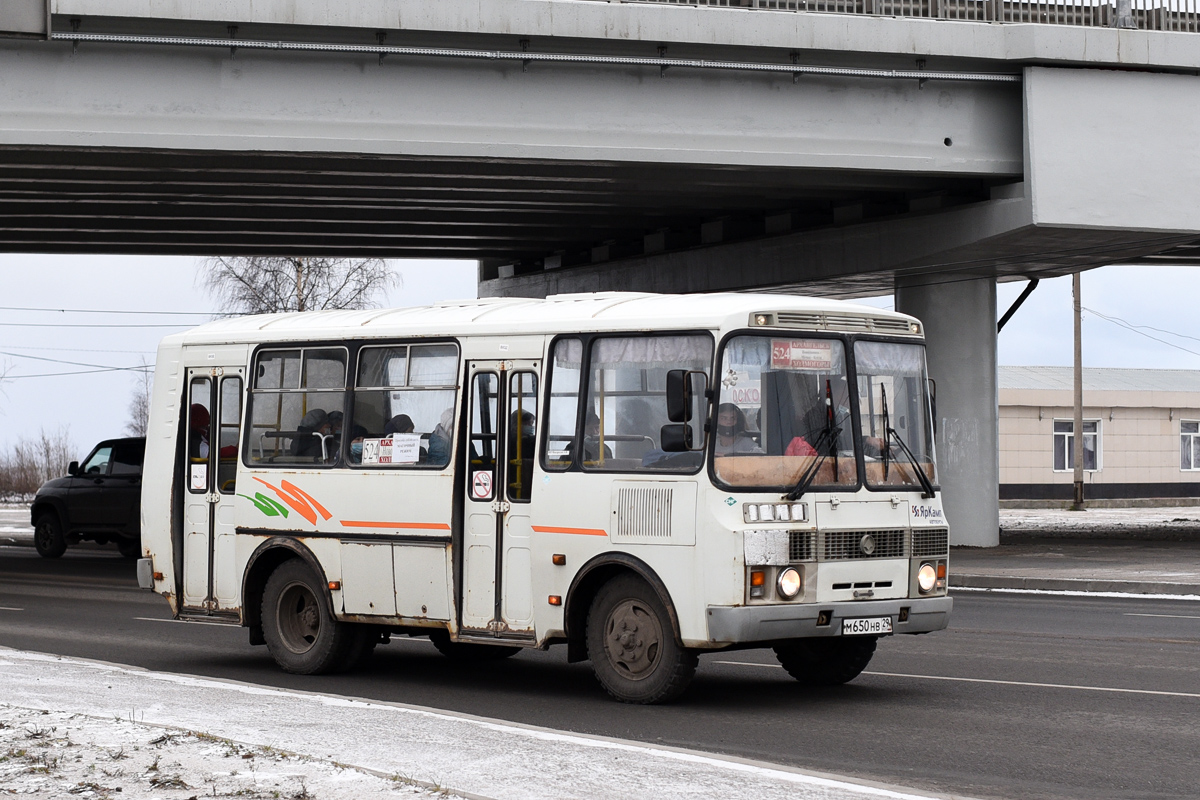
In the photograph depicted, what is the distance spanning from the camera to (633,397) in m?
10.8

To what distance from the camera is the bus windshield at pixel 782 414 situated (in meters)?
10.3

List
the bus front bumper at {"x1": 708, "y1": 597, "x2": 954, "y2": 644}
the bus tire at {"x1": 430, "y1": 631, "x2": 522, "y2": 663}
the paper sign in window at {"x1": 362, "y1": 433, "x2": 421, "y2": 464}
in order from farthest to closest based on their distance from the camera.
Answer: the bus tire at {"x1": 430, "y1": 631, "x2": 522, "y2": 663}
the paper sign in window at {"x1": 362, "y1": 433, "x2": 421, "y2": 464}
the bus front bumper at {"x1": 708, "y1": 597, "x2": 954, "y2": 644}

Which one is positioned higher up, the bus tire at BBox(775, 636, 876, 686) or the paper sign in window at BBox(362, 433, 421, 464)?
the paper sign in window at BBox(362, 433, 421, 464)

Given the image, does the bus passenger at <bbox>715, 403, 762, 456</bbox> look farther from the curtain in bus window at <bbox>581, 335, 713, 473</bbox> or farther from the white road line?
the white road line

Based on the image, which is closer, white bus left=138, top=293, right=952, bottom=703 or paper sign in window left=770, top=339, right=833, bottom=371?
white bus left=138, top=293, right=952, bottom=703

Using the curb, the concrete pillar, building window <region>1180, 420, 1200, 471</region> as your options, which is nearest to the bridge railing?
the concrete pillar

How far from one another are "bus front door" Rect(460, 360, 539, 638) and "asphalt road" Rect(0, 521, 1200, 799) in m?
0.61

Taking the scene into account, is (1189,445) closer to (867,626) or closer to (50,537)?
(50,537)

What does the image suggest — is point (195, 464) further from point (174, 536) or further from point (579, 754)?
point (579, 754)

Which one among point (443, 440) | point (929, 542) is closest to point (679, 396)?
point (929, 542)

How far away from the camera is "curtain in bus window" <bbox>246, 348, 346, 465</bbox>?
41.4ft

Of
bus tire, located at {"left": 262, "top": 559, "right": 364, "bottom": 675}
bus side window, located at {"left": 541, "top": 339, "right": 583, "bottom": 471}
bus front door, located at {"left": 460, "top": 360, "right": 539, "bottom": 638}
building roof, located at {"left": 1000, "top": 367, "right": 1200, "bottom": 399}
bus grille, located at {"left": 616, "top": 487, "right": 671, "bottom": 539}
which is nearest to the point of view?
bus grille, located at {"left": 616, "top": 487, "right": 671, "bottom": 539}

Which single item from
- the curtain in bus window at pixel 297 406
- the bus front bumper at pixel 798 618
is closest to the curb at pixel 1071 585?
the bus front bumper at pixel 798 618

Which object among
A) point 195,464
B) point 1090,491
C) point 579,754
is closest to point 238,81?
point 195,464
